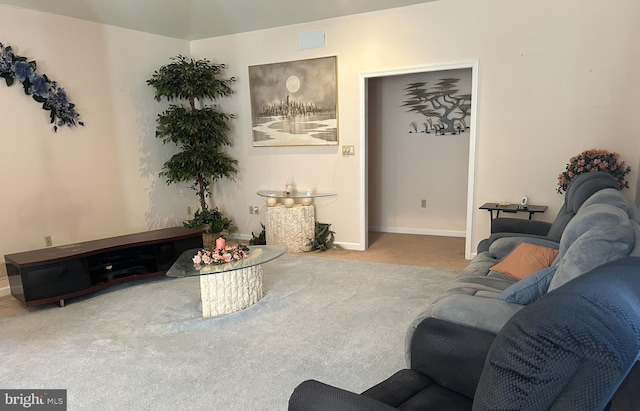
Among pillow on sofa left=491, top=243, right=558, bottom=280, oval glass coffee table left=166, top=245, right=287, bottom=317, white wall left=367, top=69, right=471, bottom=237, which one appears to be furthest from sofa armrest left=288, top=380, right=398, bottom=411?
white wall left=367, top=69, right=471, bottom=237

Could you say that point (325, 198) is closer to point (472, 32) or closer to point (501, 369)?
point (472, 32)

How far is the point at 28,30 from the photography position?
12.1ft

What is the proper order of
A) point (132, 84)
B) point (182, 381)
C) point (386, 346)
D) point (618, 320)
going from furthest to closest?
point (132, 84), point (386, 346), point (182, 381), point (618, 320)

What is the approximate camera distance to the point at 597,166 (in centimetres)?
337

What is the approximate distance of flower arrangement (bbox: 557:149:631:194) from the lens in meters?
3.36

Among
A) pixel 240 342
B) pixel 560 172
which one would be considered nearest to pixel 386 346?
pixel 240 342

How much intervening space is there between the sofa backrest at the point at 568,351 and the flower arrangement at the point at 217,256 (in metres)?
2.27

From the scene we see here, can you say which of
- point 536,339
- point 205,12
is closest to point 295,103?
point 205,12

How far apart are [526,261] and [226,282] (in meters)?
2.04

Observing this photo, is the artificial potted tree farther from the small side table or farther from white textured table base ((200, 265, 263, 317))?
the small side table

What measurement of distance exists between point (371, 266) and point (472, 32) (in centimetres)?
256

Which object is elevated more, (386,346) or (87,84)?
(87,84)

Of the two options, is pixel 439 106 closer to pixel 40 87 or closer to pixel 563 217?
pixel 563 217

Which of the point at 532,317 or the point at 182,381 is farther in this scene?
the point at 182,381
